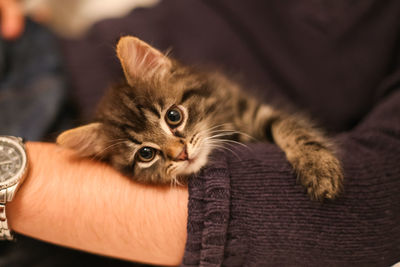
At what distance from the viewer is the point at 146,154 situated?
41.6 inches

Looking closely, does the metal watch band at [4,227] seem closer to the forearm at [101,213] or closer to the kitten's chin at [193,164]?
the forearm at [101,213]

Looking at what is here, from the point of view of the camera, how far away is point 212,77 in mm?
1354

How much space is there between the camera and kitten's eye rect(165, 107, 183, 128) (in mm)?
1070

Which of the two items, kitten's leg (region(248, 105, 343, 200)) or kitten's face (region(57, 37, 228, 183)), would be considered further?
kitten's face (region(57, 37, 228, 183))

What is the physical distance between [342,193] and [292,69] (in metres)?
0.74

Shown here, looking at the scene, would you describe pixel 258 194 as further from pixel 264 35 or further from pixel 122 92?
pixel 264 35

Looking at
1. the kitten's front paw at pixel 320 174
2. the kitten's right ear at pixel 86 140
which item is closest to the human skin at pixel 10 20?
the kitten's right ear at pixel 86 140

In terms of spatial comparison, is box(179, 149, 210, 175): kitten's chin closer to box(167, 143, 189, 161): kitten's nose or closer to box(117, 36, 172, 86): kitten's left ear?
box(167, 143, 189, 161): kitten's nose

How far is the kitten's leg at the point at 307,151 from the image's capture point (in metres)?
0.92

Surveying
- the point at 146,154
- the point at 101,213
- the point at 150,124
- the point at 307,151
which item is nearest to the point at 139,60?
the point at 150,124

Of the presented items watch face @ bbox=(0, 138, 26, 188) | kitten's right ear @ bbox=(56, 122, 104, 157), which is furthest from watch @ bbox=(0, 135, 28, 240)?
kitten's right ear @ bbox=(56, 122, 104, 157)

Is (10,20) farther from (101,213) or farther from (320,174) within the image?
(320,174)

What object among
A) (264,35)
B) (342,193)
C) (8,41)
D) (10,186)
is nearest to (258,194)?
(342,193)

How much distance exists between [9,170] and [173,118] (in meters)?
0.56
